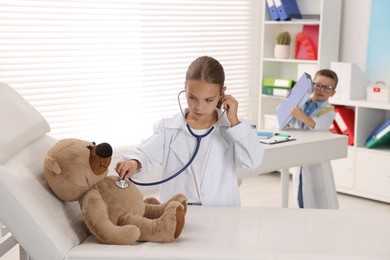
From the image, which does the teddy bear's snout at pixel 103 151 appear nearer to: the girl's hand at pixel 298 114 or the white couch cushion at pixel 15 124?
the white couch cushion at pixel 15 124

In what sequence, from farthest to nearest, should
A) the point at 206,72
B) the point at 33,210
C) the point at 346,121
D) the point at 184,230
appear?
the point at 346,121
the point at 206,72
the point at 184,230
the point at 33,210

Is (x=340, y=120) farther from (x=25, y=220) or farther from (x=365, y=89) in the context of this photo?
(x=25, y=220)

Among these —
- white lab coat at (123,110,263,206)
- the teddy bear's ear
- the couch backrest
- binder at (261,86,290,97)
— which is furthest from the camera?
binder at (261,86,290,97)

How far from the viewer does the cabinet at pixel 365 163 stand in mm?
4082

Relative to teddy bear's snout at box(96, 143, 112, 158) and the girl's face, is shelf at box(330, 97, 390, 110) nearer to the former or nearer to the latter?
the girl's face

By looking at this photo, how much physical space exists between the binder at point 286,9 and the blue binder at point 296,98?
61.5 inches

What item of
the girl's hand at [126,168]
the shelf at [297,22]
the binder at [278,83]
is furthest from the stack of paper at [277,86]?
the girl's hand at [126,168]

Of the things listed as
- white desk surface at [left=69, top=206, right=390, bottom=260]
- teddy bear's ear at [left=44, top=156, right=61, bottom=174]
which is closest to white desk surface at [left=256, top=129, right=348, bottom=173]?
white desk surface at [left=69, top=206, right=390, bottom=260]

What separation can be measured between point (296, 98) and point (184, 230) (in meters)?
1.58

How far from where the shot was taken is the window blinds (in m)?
3.74

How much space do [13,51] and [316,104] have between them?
1.78 metres

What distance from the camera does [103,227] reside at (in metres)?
1.64

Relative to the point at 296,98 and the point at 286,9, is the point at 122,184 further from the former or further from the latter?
the point at 286,9

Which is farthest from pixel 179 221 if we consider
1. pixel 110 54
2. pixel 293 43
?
pixel 293 43
